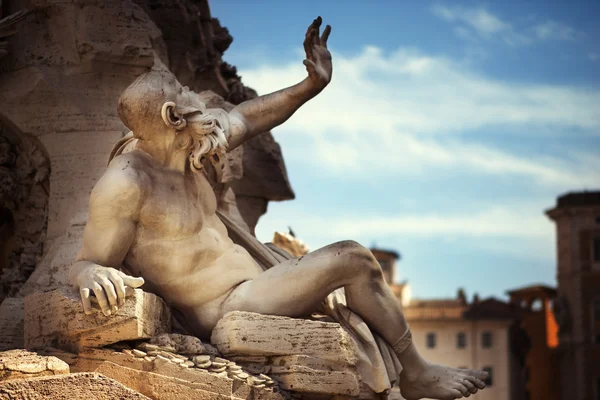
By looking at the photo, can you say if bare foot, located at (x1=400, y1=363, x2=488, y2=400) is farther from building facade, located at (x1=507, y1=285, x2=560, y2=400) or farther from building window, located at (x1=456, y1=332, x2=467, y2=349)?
building facade, located at (x1=507, y1=285, x2=560, y2=400)

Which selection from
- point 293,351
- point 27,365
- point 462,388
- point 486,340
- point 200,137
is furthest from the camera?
point 486,340

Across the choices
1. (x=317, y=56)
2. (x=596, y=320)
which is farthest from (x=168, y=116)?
(x=596, y=320)

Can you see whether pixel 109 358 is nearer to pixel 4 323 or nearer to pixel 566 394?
pixel 4 323

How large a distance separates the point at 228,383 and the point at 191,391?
25cm

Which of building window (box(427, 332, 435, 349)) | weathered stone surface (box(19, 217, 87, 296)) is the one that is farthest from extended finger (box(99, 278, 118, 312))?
building window (box(427, 332, 435, 349))

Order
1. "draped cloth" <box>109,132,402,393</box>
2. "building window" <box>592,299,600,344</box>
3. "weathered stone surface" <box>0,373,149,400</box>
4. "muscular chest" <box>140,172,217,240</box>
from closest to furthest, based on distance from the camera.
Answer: "weathered stone surface" <box>0,373,149,400</box> → "muscular chest" <box>140,172,217,240</box> → "draped cloth" <box>109,132,402,393</box> → "building window" <box>592,299,600,344</box>

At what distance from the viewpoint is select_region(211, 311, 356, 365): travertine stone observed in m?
9.22

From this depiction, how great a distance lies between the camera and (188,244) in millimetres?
9445

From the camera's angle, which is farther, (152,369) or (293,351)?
(293,351)

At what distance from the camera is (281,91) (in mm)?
10336

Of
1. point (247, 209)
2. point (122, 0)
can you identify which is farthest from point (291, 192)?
point (122, 0)

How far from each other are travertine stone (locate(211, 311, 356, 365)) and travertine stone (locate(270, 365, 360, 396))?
0.11 meters

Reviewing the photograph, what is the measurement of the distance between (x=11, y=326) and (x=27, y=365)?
163cm

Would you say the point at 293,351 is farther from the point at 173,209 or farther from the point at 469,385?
the point at 469,385
